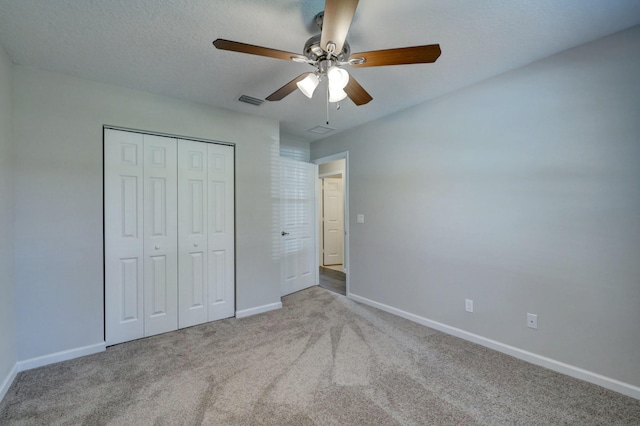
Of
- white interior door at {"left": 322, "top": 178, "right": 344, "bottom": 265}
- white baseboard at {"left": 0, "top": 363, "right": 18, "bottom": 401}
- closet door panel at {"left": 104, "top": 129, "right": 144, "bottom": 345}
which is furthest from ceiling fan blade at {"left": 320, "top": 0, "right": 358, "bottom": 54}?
white interior door at {"left": 322, "top": 178, "right": 344, "bottom": 265}

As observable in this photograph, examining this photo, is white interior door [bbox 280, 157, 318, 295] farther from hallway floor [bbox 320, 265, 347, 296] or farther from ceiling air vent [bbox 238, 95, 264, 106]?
ceiling air vent [bbox 238, 95, 264, 106]

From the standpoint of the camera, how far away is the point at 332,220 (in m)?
6.23

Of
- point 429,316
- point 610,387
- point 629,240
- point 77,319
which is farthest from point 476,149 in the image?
point 77,319

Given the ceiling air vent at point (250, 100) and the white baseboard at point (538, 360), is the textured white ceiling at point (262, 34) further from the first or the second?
the white baseboard at point (538, 360)

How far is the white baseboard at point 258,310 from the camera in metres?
3.21

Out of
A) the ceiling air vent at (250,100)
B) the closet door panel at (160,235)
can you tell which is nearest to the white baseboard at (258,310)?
the closet door panel at (160,235)

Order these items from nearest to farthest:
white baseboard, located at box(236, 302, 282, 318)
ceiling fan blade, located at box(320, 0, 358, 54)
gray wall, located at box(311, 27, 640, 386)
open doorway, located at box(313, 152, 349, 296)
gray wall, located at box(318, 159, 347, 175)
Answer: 1. ceiling fan blade, located at box(320, 0, 358, 54)
2. gray wall, located at box(311, 27, 640, 386)
3. white baseboard, located at box(236, 302, 282, 318)
4. gray wall, located at box(318, 159, 347, 175)
5. open doorway, located at box(313, 152, 349, 296)

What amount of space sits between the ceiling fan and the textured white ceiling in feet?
0.89

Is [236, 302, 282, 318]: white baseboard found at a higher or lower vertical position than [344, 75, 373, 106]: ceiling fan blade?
lower

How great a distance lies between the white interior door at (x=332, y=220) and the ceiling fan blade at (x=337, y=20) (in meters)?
4.73

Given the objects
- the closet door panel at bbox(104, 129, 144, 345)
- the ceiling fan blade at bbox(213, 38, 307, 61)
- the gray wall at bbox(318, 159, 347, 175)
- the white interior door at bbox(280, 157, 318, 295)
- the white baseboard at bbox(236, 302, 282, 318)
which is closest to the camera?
the ceiling fan blade at bbox(213, 38, 307, 61)

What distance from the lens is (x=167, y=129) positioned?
2.79 metres

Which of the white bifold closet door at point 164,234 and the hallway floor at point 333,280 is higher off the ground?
the white bifold closet door at point 164,234

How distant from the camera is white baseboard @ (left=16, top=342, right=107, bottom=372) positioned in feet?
7.06
